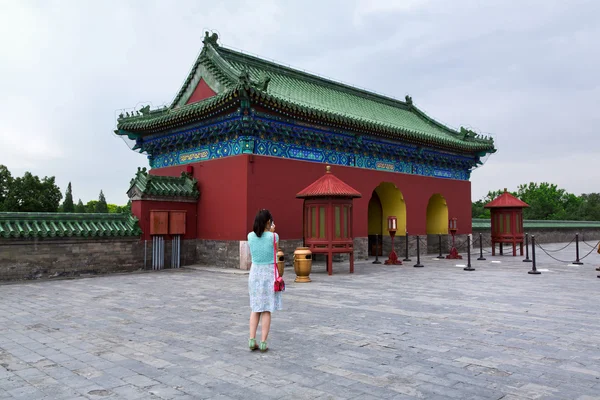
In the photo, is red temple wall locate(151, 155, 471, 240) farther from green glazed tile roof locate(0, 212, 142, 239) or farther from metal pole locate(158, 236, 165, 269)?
green glazed tile roof locate(0, 212, 142, 239)

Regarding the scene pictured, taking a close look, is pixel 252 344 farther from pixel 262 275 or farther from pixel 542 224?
pixel 542 224

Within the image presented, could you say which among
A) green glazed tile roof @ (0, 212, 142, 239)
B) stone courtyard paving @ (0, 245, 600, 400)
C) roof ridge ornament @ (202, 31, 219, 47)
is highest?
roof ridge ornament @ (202, 31, 219, 47)

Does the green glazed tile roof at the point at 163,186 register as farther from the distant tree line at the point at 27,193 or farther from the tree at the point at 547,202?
the tree at the point at 547,202

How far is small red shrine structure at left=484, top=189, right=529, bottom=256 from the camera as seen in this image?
18859mm

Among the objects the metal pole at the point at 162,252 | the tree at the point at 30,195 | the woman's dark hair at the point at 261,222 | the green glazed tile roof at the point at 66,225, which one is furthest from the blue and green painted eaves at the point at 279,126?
the tree at the point at 30,195

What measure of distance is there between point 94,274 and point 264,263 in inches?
368

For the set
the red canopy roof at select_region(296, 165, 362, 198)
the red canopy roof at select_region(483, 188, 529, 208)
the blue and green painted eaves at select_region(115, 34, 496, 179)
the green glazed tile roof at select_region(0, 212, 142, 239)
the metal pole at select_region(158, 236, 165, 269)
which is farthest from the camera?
the red canopy roof at select_region(483, 188, 529, 208)

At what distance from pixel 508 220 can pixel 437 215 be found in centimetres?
315

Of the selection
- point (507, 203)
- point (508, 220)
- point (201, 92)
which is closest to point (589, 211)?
point (508, 220)

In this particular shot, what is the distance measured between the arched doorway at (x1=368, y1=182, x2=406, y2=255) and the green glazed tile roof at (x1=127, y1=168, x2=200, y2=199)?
796 cm

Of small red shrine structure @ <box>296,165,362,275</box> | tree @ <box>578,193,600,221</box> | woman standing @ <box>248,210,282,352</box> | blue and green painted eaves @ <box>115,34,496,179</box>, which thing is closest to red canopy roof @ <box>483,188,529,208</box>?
blue and green painted eaves @ <box>115,34,496,179</box>

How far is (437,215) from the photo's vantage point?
21219 millimetres

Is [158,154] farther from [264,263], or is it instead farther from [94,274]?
[264,263]

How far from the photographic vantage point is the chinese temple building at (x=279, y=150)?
1373 centimetres
